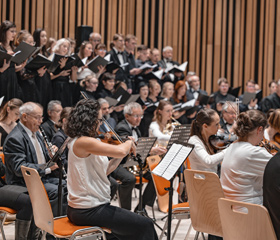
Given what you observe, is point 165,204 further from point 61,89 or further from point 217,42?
point 217,42

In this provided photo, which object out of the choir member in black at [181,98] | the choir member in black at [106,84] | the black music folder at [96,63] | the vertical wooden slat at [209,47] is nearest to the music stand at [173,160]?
Result: the black music folder at [96,63]

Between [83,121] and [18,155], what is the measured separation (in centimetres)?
106

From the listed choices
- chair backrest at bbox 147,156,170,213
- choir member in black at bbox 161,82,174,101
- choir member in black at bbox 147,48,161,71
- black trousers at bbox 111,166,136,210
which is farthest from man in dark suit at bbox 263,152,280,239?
choir member in black at bbox 147,48,161,71

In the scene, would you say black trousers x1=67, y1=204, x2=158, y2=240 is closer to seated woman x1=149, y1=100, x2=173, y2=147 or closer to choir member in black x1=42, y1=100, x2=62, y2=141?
choir member in black x1=42, y1=100, x2=62, y2=141

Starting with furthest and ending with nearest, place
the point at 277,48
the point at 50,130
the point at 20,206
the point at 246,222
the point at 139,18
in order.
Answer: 1. the point at 277,48
2. the point at 139,18
3. the point at 50,130
4. the point at 20,206
5. the point at 246,222

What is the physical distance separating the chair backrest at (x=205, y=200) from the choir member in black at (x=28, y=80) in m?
3.29

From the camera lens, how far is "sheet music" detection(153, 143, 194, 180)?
10.4 ft

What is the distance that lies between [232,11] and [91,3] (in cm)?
342

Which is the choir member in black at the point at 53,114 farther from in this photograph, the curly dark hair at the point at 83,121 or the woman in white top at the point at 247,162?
the woman in white top at the point at 247,162

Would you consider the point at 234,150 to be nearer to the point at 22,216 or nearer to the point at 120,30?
the point at 22,216

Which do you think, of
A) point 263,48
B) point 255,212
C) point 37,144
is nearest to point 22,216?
point 37,144

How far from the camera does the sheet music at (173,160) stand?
316 centimetres

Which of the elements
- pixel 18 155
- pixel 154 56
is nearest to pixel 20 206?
pixel 18 155

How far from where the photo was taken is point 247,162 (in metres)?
3.01
